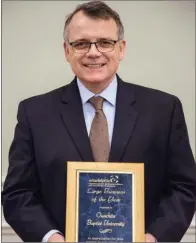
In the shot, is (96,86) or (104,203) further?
(96,86)

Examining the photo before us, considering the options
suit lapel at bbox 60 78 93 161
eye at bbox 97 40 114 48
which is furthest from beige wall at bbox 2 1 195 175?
eye at bbox 97 40 114 48

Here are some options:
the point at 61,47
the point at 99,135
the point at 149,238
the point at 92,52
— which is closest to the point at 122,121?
the point at 99,135

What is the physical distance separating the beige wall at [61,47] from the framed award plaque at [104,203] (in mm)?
848

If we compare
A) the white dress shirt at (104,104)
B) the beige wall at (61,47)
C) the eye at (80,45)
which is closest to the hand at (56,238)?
the white dress shirt at (104,104)

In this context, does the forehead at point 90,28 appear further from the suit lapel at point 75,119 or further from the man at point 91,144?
the suit lapel at point 75,119

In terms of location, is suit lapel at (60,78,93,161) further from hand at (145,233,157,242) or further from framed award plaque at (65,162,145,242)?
hand at (145,233,157,242)

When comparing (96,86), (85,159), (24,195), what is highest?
(96,86)

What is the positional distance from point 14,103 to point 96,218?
1.03 m

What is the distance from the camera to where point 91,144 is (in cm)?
130

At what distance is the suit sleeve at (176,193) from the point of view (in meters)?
Result: 1.26

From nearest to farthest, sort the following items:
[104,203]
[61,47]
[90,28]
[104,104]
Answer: [104,203] → [90,28] → [104,104] → [61,47]

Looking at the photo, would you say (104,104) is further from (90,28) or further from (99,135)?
(90,28)

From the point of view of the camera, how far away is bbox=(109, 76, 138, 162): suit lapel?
1.28m

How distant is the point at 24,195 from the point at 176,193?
0.50 meters
